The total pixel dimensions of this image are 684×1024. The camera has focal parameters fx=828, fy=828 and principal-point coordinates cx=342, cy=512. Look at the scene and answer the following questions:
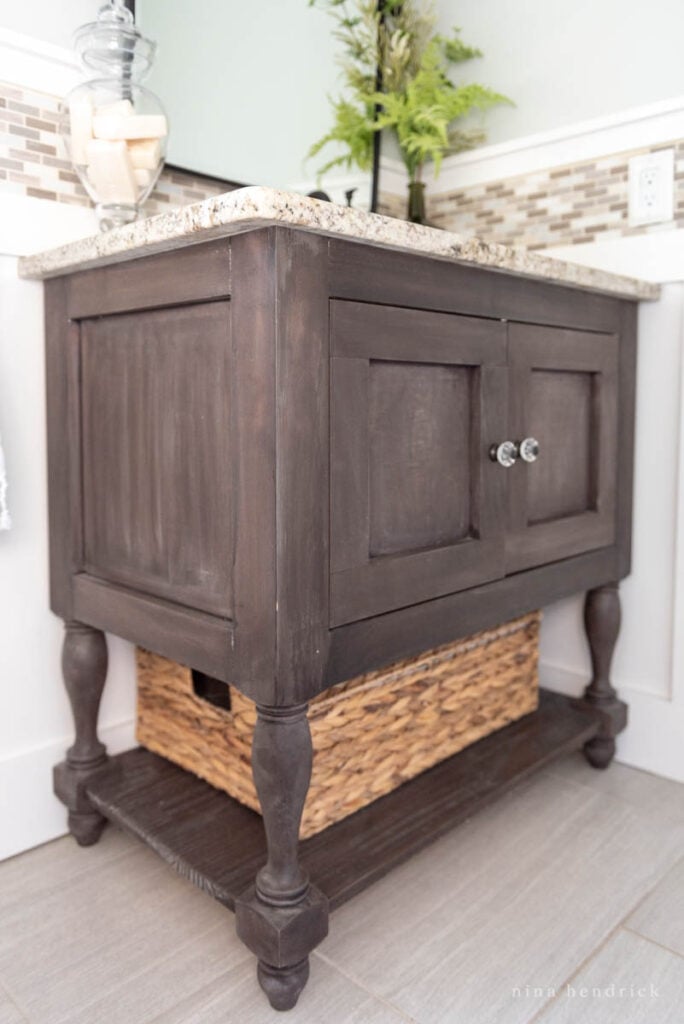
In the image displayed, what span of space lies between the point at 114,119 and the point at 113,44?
11 centimetres

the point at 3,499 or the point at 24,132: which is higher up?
the point at 24,132

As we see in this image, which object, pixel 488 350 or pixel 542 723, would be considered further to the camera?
pixel 542 723

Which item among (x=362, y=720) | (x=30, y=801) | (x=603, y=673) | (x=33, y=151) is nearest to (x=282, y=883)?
(x=362, y=720)

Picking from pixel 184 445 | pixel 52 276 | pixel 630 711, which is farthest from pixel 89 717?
pixel 630 711

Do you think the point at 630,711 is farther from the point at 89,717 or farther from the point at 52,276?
the point at 52,276

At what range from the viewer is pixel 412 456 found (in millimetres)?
921

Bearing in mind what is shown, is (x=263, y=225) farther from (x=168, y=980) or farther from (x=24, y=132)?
(x=168, y=980)

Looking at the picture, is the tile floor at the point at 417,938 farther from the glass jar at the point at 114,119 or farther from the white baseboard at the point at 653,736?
the glass jar at the point at 114,119

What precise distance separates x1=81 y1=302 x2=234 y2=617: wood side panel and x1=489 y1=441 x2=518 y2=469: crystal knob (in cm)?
36

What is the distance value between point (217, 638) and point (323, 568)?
14cm

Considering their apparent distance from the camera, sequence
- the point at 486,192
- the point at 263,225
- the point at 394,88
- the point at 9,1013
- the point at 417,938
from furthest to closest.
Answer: the point at 486,192 < the point at 394,88 < the point at 417,938 < the point at 9,1013 < the point at 263,225

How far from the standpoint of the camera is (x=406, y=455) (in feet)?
3.00

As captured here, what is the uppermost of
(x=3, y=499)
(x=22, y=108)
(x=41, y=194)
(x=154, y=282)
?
(x=22, y=108)

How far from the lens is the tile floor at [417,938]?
2.85 feet
